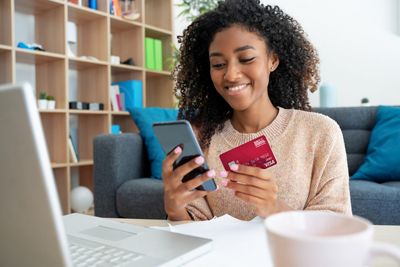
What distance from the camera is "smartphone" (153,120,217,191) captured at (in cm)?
79

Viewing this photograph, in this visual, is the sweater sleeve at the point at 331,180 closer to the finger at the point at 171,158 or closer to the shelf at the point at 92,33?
the finger at the point at 171,158

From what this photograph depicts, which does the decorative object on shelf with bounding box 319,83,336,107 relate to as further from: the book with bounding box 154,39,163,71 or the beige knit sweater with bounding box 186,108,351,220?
the beige knit sweater with bounding box 186,108,351,220

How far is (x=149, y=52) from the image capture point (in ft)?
11.7

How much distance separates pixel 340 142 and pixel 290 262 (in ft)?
2.50

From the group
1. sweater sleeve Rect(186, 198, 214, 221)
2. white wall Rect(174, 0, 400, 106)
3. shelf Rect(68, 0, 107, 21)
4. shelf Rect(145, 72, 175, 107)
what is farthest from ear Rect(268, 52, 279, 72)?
shelf Rect(145, 72, 175, 107)

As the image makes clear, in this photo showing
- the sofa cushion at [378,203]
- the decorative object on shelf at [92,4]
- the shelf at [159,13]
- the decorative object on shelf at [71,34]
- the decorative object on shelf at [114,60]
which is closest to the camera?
the sofa cushion at [378,203]

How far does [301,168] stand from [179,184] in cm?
35

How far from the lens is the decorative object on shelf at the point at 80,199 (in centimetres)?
286

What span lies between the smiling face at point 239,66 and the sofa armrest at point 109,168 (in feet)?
3.37

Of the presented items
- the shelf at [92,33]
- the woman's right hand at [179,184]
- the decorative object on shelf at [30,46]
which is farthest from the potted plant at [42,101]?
the woman's right hand at [179,184]

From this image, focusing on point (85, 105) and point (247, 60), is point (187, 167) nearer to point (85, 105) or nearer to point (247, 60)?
A: point (247, 60)

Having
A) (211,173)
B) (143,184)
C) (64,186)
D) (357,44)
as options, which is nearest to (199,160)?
(211,173)

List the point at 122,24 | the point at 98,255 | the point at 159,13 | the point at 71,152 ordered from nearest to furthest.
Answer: the point at 98,255, the point at 71,152, the point at 122,24, the point at 159,13

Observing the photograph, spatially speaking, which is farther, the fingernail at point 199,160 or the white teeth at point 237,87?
the white teeth at point 237,87
